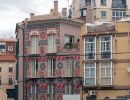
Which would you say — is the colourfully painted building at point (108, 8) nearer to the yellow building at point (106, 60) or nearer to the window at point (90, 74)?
the yellow building at point (106, 60)

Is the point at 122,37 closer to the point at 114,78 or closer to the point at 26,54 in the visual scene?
the point at 114,78

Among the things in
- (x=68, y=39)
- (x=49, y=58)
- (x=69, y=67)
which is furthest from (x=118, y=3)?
(x=69, y=67)

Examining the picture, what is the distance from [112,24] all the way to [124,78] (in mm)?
4776

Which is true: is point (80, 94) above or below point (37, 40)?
below

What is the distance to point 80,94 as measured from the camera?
5053 centimetres

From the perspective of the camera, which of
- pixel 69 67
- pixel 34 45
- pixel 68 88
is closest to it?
pixel 68 88

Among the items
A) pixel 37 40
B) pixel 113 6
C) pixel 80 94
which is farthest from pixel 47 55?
pixel 113 6

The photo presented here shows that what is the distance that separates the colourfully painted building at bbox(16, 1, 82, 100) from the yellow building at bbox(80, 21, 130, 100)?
18.3 ft

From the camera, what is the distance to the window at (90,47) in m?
49.6

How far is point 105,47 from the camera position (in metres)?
49.0

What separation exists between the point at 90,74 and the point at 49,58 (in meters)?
8.54

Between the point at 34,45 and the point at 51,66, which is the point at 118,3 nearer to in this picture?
the point at 34,45

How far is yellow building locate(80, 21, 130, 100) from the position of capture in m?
47.5

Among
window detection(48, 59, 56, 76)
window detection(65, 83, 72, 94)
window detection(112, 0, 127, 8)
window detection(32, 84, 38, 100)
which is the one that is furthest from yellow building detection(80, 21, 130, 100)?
window detection(112, 0, 127, 8)
